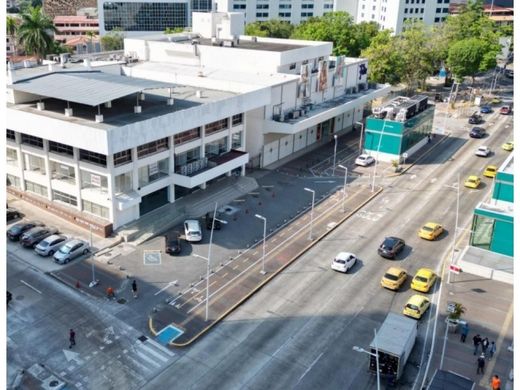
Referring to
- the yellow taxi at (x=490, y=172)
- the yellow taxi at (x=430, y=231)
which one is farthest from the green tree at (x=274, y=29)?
the yellow taxi at (x=430, y=231)

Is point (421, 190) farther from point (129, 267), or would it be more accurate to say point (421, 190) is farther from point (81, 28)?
point (81, 28)

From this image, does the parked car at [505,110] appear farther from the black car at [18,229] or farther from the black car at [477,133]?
the black car at [18,229]

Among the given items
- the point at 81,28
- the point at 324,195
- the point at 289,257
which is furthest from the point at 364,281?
the point at 81,28

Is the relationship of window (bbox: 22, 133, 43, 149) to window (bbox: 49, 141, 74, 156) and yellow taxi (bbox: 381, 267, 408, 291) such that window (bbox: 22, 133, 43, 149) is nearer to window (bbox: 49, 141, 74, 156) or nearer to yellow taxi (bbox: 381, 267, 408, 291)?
window (bbox: 49, 141, 74, 156)

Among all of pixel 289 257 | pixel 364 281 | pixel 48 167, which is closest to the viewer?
pixel 364 281

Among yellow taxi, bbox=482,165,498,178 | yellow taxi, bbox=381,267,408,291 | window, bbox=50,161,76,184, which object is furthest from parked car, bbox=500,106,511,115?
window, bbox=50,161,76,184

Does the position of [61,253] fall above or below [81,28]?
below

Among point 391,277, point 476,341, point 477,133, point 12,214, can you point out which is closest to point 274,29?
point 477,133
